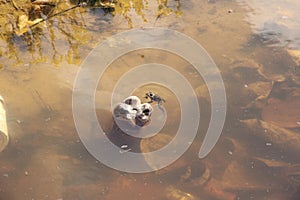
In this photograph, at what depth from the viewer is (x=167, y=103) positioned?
481cm

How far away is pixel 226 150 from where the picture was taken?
4441 mm

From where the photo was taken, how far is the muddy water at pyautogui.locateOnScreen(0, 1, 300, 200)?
408cm

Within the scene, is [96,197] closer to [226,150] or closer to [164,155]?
[164,155]

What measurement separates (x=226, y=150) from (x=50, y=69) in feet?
9.15

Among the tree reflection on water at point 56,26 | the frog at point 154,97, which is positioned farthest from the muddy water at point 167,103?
the frog at point 154,97

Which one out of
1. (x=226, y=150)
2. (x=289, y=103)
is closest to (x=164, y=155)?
(x=226, y=150)

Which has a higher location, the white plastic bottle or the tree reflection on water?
the tree reflection on water

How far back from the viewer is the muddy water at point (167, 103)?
4082mm

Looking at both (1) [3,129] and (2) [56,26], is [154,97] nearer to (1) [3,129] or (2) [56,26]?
(1) [3,129]

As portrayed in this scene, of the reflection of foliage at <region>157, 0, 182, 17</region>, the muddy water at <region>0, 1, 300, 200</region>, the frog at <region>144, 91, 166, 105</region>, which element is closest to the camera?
the muddy water at <region>0, 1, 300, 200</region>

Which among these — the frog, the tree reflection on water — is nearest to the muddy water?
the tree reflection on water

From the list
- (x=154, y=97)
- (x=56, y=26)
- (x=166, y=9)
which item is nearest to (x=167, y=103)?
(x=154, y=97)

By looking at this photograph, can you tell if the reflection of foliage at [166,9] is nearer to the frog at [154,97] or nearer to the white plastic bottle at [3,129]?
the frog at [154,97]

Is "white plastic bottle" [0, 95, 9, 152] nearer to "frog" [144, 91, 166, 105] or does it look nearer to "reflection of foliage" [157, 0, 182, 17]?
"frog" [144, 91, 166, 105]
